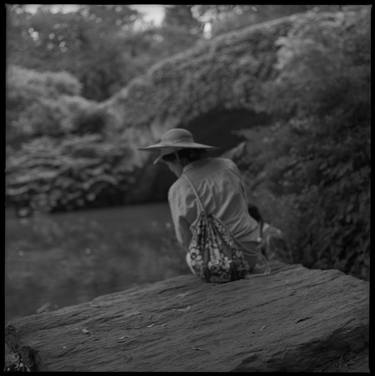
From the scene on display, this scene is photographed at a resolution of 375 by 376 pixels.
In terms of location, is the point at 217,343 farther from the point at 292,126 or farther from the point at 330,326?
the point at 292,126

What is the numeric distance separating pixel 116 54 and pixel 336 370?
58.3ft

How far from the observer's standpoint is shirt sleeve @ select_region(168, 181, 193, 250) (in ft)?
11.1

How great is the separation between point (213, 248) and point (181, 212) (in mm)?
295

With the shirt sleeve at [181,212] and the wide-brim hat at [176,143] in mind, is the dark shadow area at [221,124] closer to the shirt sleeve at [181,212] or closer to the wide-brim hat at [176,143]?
the wide-brim hat at [176,143]

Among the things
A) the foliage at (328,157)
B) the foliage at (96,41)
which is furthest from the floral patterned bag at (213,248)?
the foliage at (96,41)

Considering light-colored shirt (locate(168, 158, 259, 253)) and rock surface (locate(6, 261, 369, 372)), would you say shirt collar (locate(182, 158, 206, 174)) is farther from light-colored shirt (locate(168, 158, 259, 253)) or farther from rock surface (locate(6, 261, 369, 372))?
rock surface (locate(6, 261, 369, 372))

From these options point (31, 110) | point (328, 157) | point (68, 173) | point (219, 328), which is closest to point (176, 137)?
point (219, 328)

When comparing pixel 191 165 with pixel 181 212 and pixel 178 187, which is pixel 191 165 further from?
pixel 181 212

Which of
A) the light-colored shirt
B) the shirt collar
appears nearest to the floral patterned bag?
the light-colored shirt

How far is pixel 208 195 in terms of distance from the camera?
11.2ft

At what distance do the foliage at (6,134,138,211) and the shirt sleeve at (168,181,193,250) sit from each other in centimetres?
1066

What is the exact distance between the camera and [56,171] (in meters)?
14.1

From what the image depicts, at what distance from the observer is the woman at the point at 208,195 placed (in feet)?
11.1

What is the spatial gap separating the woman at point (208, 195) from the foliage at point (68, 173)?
34.9ft
